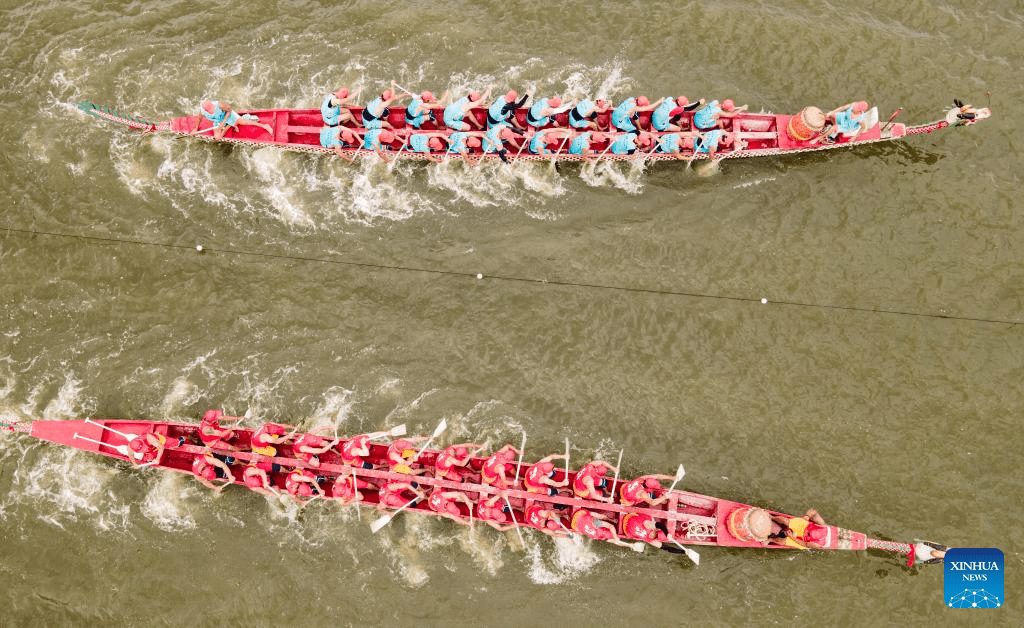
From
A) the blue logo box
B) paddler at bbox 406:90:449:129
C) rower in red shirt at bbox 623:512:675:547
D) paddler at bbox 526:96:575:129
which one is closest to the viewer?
rower in red shirt at bbox 623:512:675:547

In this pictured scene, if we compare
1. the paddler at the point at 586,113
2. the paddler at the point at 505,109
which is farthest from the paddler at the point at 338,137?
the paddler at the point at 586,113

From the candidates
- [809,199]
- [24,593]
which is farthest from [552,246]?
[24,593]

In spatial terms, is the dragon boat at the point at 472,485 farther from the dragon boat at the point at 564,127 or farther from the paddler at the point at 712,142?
the paddler at the point at 712,142

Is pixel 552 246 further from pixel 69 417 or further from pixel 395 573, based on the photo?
pixel 69 417

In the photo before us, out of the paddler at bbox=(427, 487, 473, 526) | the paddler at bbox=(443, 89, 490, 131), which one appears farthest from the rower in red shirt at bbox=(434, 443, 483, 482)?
the paddler at bbox=(443, 89, 490, 131)

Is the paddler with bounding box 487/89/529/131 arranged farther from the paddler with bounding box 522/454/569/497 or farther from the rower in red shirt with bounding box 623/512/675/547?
the rower in red shirt with bounding box 623/512/675/547

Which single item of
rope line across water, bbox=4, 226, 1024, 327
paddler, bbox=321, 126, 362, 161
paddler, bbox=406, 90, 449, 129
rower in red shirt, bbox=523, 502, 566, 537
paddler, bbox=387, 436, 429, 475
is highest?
paddler, bbox=406, 90, 449, 129

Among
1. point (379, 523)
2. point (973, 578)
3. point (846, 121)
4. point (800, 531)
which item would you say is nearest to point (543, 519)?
point (379, 523)
